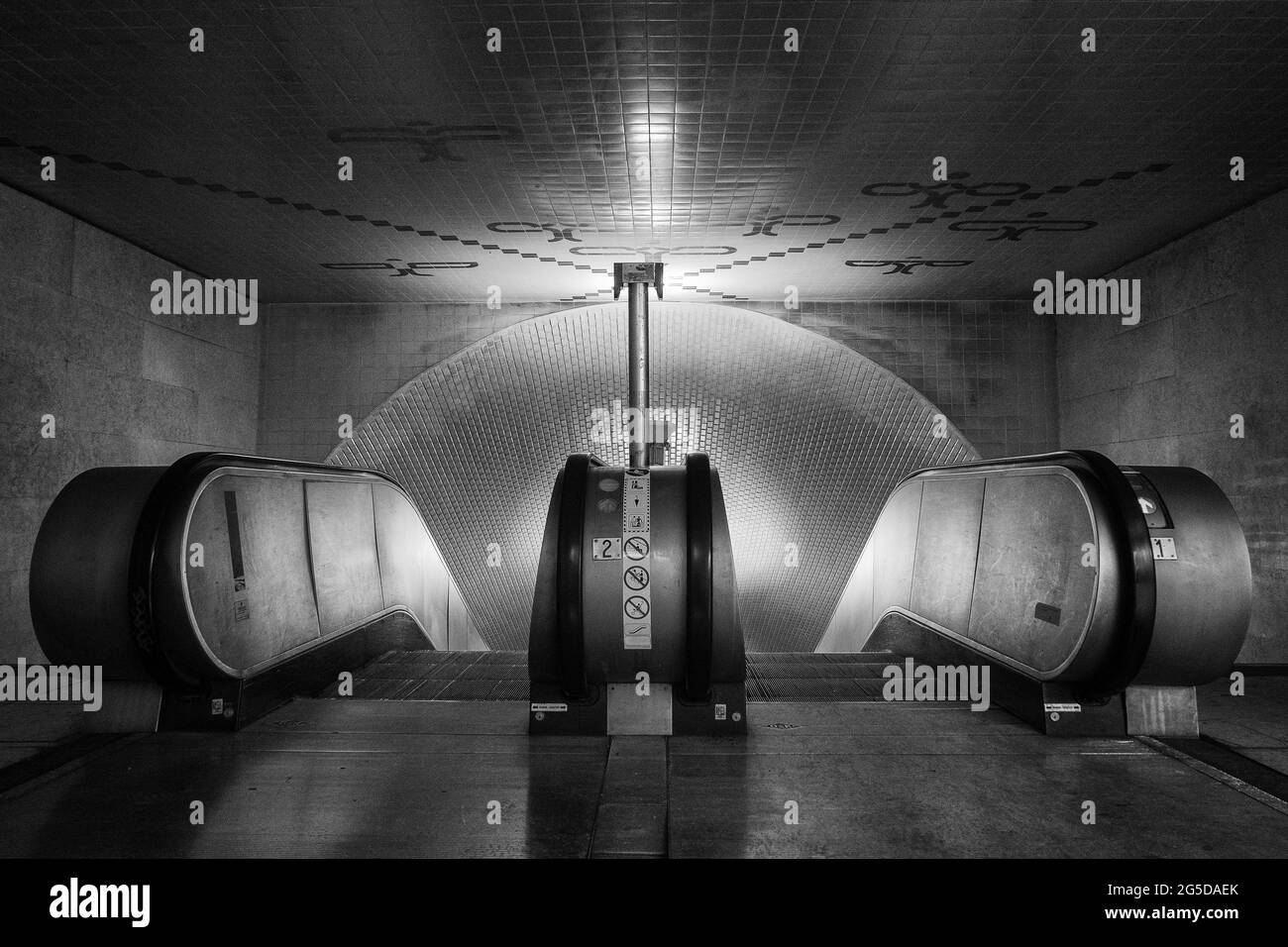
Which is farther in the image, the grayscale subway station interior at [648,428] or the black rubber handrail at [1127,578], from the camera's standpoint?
the black rubber handrail at [1127,578]

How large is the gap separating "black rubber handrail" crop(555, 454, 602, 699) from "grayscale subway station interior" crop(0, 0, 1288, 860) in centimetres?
2

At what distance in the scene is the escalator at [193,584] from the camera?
2873 mm

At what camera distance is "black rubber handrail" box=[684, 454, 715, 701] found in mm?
2799

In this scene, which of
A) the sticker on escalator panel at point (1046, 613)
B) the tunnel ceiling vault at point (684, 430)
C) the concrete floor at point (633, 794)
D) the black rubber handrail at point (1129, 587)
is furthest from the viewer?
the tunnel ceiling vault at point (684, 430)

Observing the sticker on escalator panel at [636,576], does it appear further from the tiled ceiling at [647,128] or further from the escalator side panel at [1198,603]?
the tiled ceiling at [647,128]

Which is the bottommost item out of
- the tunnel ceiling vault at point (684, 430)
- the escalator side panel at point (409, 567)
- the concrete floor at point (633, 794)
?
the concrete floor at point (633, 794)

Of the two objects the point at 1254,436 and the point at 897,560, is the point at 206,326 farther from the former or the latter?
the point at 1254,436

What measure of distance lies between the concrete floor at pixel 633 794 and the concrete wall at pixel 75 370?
2980 mm

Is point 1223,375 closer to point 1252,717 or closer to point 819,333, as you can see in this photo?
point 1252,717

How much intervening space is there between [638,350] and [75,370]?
4.25 metres

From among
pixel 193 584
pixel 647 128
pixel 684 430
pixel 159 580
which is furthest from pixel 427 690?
pixel 684 430

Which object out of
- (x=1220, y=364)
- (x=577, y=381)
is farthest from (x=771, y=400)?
(x=1220, y=364)

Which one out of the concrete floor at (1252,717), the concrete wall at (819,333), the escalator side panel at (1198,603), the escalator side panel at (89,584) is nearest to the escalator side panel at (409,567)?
the escalator side panel at (89,584)

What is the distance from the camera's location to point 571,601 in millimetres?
2830
